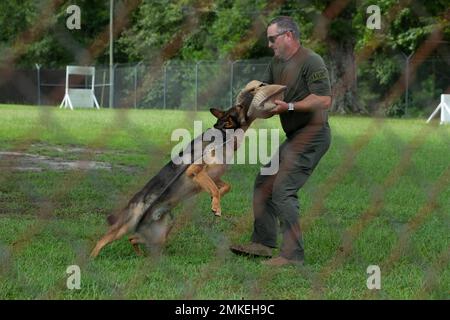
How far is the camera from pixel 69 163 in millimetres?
9680

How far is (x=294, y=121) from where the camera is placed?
5051mm

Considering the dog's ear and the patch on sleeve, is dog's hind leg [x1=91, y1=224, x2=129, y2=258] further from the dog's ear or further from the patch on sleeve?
the patch on sleeve

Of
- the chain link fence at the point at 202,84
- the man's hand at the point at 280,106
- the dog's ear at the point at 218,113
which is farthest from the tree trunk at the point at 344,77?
the man's hand at the point at 280,106

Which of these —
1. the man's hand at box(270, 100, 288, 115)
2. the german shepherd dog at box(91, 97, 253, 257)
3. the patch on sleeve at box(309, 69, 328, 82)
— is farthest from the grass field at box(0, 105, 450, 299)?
the patch on sleeve at box(309, 69, 328, 82)

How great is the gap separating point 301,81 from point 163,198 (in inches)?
42.7

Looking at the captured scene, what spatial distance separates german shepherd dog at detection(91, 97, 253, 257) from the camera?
5.01 meters

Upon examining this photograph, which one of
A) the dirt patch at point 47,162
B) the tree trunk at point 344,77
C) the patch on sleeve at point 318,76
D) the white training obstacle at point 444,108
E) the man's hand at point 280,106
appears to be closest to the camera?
the man's hand at point 280,106

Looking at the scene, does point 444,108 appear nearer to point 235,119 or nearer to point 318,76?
point 235,119

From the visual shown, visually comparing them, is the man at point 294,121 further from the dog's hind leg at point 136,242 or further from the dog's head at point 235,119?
the dog's hind leg at point 136,242

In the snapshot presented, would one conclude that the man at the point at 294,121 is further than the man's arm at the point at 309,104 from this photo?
Yes

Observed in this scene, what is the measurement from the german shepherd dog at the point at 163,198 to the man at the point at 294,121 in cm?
28

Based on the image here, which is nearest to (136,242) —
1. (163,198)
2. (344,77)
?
(163,198)

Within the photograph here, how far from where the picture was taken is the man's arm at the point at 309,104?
4.79 m
